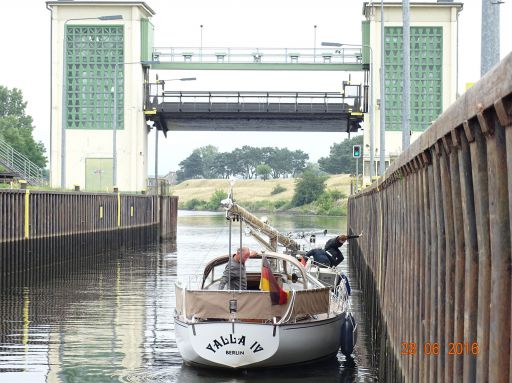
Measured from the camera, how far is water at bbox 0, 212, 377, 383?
16719 millimetres

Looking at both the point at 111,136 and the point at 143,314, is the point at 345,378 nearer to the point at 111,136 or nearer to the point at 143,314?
the point at 143,314

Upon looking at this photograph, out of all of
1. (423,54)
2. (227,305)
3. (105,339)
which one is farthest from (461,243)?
(423,54)

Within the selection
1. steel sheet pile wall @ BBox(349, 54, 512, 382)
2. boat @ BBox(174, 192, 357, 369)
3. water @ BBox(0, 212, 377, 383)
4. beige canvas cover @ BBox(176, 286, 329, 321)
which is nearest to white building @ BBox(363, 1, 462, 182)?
water @ BBox(0, 212, 377, 383)

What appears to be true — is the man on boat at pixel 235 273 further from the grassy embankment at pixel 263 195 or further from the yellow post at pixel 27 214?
the grassy embankment at pixel 263 195

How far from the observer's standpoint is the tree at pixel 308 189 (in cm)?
15500

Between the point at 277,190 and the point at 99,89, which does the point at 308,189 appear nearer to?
the point at 277,190

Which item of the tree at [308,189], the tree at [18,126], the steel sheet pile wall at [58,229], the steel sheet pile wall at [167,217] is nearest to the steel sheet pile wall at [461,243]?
the steel sheet pile wall at [58,229]

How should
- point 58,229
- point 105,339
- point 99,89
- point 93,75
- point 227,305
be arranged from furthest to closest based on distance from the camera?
point 99,89 < point 93,75 < point 58,229 < point 105,339 < point 227,305

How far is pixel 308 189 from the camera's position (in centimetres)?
15688

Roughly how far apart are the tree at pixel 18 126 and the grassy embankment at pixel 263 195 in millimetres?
19917

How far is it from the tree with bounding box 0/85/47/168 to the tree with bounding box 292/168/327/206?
133 feet
